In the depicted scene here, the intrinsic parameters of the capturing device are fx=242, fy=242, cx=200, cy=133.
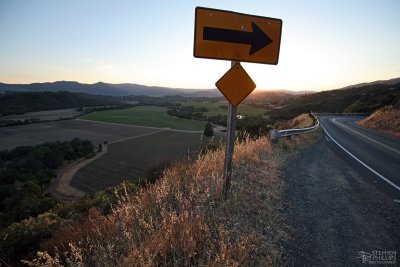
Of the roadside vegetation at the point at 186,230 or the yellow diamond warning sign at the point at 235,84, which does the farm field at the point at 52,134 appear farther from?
the yellow diamond warning sign at the point at 235,84

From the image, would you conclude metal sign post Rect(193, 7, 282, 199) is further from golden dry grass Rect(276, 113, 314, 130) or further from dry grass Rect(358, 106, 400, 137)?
dry grass Rect(358, 106, 400, 137)

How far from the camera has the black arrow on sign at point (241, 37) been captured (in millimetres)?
4098

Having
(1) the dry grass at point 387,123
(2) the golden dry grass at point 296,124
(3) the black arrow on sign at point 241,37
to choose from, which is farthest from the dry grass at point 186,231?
(1) the dry grass at point 387,123

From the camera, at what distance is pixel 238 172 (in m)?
6.97

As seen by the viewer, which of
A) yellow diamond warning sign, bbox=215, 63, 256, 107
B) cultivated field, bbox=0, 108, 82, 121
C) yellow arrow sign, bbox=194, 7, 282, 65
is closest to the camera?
yellow arrow sign, bbox=194, 7, 282, 65

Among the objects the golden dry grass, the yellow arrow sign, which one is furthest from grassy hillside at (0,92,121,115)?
the yellow arrow sign

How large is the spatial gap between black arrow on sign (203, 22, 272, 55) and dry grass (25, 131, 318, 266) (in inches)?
103

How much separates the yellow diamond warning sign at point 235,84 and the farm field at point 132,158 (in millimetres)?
15885

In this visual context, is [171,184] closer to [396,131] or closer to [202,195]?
[202,195]

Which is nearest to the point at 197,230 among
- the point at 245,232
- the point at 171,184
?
the point at 245,232

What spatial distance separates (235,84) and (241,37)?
82 centimetres

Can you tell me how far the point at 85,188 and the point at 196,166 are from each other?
2729cm

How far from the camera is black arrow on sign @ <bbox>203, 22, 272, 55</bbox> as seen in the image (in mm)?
4098

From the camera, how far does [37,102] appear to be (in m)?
137
